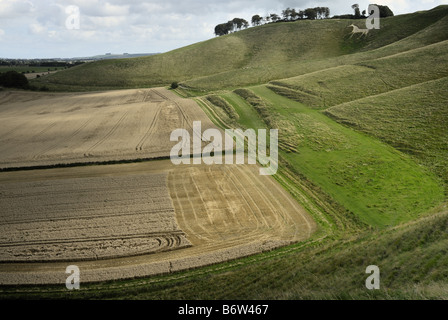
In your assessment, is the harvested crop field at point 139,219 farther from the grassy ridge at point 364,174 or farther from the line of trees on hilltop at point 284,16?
the line of trees on hilltop at point 284,16

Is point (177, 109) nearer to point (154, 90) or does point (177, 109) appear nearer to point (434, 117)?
point (154, 90)

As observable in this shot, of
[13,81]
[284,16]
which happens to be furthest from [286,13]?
[13,81]

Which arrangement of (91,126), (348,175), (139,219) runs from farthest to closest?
Result: (91,126) < (348,175) < (139,219)

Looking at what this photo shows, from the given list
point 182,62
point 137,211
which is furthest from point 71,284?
point 182,62

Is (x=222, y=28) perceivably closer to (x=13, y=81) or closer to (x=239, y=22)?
(x=239, y=22)

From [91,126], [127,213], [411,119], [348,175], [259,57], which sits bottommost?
[127,213]

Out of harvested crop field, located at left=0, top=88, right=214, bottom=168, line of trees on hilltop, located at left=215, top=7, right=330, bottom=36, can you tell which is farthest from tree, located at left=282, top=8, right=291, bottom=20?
harvested crop field, located at left=0, top=88, right=214, bottom=168

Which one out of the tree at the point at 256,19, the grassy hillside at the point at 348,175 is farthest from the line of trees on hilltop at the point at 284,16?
the grassy hillside at the point at 348,175
